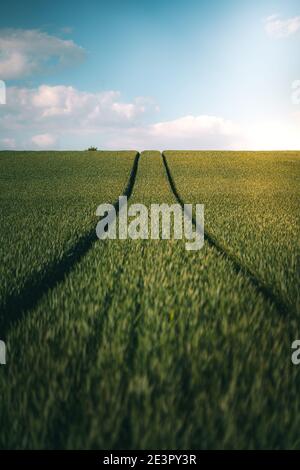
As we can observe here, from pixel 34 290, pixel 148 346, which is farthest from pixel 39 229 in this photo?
→ pixel 148 346

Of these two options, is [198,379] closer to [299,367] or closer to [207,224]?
[299,367]

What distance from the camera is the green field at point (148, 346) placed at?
1.79m

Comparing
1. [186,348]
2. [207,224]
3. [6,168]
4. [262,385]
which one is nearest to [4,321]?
[186,348]

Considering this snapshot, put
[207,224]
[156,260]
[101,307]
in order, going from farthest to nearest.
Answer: [207,224], [156,260], [101,307]

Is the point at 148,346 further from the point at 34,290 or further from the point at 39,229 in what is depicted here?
the point at 39,229

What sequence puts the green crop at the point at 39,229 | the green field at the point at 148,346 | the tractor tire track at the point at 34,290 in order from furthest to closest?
the green crop at the point at 39,229, the tractor tire track at the point at 34,290, the green field at the point at 148,346

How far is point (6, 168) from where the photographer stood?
30266 mm

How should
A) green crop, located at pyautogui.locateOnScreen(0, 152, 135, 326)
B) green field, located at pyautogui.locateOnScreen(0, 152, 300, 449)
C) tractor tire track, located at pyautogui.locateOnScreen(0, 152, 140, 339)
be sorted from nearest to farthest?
green field, located at pyautogui.locateOnScreen(0, 152, 300, 449)
tractor tire track, located at pyautogui.locateOnScreen(0, 152, 140, 339)
green crop, located at pyautogui.locateOnScreen(0, 152, 135, 326)

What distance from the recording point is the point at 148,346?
2486 mm

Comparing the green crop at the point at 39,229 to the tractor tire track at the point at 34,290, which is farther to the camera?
the green crop at the point at 39,229

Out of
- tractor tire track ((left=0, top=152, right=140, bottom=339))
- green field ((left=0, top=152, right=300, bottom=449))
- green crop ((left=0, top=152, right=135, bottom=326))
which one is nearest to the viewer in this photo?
green field ((left=0, top=152, right=300, bottom=449))

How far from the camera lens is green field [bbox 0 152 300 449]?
1789 millimetres

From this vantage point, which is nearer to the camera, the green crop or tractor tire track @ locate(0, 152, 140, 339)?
tractor tire track @ locate(0, 152, 140, 339)
